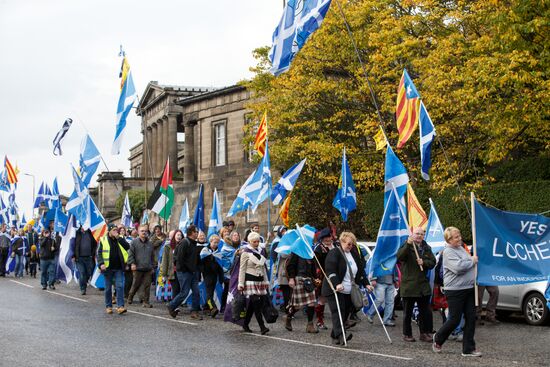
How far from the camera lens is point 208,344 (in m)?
12.8

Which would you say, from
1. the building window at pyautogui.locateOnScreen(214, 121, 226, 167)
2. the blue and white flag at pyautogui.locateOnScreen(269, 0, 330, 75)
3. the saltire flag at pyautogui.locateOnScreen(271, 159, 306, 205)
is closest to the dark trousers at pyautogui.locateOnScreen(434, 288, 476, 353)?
the blue and white flag at pyautogui.locateOnScreen(269, 0, 330, 75)

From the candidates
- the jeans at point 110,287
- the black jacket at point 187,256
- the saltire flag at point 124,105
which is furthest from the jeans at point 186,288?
the saltire flag at point 124,105

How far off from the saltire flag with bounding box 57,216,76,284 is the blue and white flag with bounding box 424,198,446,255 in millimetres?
12286

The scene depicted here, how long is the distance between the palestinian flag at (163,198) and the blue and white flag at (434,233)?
1203 cm

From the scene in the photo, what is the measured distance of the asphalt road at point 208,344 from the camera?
1101 centimetres

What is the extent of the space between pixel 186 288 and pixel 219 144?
32000 millimetres

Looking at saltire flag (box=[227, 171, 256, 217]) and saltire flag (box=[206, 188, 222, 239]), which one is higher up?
saltire flag (box=[227, 171, 256, 217])

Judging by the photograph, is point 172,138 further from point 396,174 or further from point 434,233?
point 434,233

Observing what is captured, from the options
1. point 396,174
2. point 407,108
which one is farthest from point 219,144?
point 396,174

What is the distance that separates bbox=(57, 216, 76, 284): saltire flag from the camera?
966 inches

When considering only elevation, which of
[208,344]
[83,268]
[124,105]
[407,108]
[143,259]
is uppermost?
[124,105]

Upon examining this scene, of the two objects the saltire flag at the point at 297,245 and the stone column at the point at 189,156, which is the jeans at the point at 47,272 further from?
the stone column at the point at 189,156

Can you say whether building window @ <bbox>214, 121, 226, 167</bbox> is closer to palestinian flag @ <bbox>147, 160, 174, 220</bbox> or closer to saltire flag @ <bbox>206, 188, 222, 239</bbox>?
palestinian flag @ <bbox>147, 160, 174, 220</bbox>

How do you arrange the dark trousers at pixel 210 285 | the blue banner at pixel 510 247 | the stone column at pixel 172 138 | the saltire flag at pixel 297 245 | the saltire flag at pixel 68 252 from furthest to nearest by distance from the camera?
the stone column at pixel 172 138, the saltire flag at pixel 68 252, the dark trousers at pixel 210 285, the saltire flag at pixel 297 245, the blue banner at pixel 510 247
